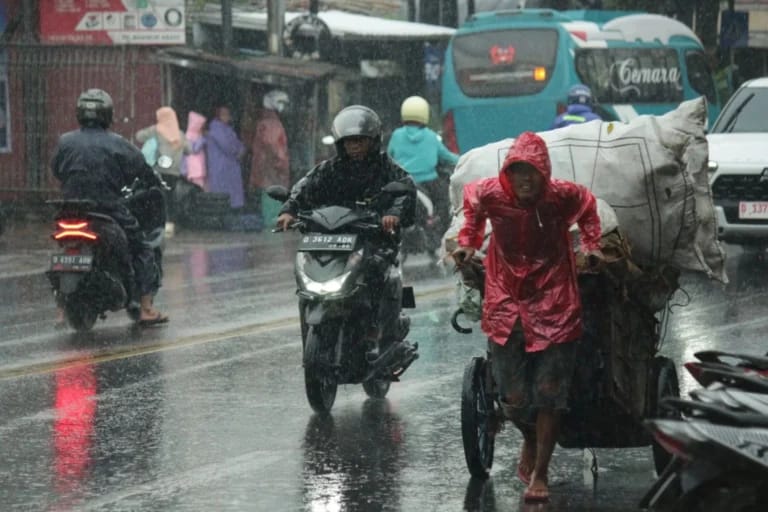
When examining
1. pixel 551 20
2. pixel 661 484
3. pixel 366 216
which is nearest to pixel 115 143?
pixel 366 216

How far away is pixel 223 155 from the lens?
25.8m

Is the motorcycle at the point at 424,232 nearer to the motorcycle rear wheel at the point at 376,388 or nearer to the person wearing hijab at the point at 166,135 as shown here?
the person wearing hijab at the point at 166,135

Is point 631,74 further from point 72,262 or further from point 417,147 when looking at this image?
point 72,262

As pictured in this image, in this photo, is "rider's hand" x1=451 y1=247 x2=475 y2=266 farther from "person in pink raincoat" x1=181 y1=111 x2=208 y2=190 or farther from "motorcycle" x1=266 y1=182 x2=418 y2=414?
"person in pink raincoat" x1=181 y1=111 x2=208 y2=190

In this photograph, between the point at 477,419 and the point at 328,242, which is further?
the point at 328,242

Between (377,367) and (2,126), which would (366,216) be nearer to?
(377,367)

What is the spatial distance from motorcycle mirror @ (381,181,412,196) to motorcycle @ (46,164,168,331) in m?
4.18

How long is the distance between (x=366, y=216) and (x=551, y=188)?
2.74 meters

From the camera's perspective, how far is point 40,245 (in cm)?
2217

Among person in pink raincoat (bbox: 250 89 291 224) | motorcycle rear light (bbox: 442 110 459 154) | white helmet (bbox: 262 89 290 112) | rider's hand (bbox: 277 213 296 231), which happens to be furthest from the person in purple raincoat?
rider's hand (bbox: 277 213 296 231)

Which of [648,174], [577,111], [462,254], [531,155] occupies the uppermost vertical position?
[531,155]

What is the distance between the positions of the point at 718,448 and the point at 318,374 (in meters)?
4.49

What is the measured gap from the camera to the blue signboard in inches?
1387

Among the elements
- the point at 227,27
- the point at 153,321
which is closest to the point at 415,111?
the point at 153,321
